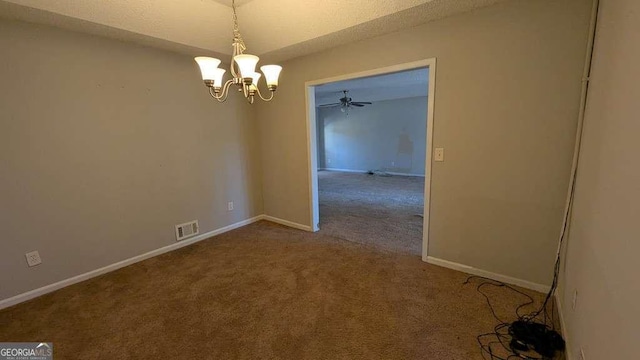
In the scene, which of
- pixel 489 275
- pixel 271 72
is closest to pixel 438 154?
pixel 489 275

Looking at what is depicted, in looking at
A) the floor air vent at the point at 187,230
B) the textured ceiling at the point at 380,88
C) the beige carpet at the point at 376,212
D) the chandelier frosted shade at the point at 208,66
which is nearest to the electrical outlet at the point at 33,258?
the floor air vent at the point at 187,230

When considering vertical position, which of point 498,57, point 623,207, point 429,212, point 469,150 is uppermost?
point 498,57

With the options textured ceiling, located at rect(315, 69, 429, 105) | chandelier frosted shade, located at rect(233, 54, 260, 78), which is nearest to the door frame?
chandelier frosted shade, located at rect(233, 54, 260, 78)

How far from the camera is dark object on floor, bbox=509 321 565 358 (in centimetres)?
159

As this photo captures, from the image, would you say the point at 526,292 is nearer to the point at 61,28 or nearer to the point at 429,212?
the point at 429,212

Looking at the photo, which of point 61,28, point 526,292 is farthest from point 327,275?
point 61,28

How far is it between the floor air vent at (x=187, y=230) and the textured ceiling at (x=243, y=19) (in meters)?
2.06

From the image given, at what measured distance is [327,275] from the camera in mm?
2543

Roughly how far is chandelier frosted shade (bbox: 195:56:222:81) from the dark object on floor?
2.56 m

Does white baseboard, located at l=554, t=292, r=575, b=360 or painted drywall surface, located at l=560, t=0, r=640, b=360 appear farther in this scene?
white baseboard, located at l=554, t=292, r=575, b=360

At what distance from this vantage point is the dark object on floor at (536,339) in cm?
159

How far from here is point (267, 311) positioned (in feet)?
6.73

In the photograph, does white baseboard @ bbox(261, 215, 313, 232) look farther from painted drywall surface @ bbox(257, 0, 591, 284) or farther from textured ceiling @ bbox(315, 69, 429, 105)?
textured ceiling @ bbox(315, 69, 429, 105)

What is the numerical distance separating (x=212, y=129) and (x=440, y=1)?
2843mm
